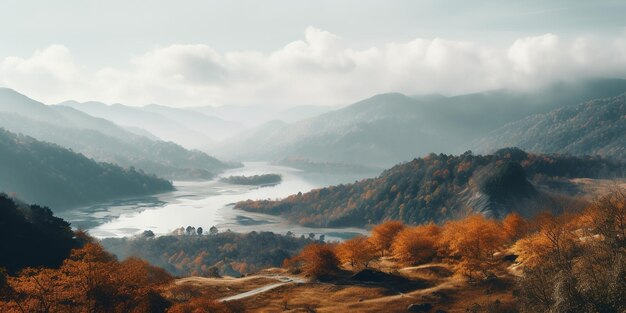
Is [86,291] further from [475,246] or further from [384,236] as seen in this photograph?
[384,236]

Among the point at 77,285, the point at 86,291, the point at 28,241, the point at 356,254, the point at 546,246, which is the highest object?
the point at 28,241

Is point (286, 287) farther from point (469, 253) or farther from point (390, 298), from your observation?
point (469, 253)

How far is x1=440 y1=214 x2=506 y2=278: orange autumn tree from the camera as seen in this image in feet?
410

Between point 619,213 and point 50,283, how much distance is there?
104m

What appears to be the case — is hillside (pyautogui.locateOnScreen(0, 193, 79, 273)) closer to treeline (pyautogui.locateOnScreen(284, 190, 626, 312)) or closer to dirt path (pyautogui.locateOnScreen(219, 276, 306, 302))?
dirt path (pyautogui.locateOnScreen(219, 276, 306, 302))

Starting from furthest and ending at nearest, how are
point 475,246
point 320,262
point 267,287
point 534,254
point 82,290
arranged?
1. point 320,262
2. point 267,287
3. point 475,246
4. point 534,254
5. point 82,290

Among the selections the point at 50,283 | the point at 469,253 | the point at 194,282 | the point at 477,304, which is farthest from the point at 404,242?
the point at 50,283

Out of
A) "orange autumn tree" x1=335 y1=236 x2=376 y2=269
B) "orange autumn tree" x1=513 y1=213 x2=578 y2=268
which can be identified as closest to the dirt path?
"orange autumn tree" x1=335 y1=236 x2=376 y2=269

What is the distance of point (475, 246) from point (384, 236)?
155ft

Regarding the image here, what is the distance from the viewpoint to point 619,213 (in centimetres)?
9069

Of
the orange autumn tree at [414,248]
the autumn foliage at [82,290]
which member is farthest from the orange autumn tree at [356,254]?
the autumn foliage at [82,290]

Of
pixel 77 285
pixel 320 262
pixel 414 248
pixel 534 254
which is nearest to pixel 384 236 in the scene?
pixel 414 248

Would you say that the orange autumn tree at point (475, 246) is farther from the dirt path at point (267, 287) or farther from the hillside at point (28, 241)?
the hillside at point (28, 241)

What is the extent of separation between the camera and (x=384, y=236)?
171875 millimetres
